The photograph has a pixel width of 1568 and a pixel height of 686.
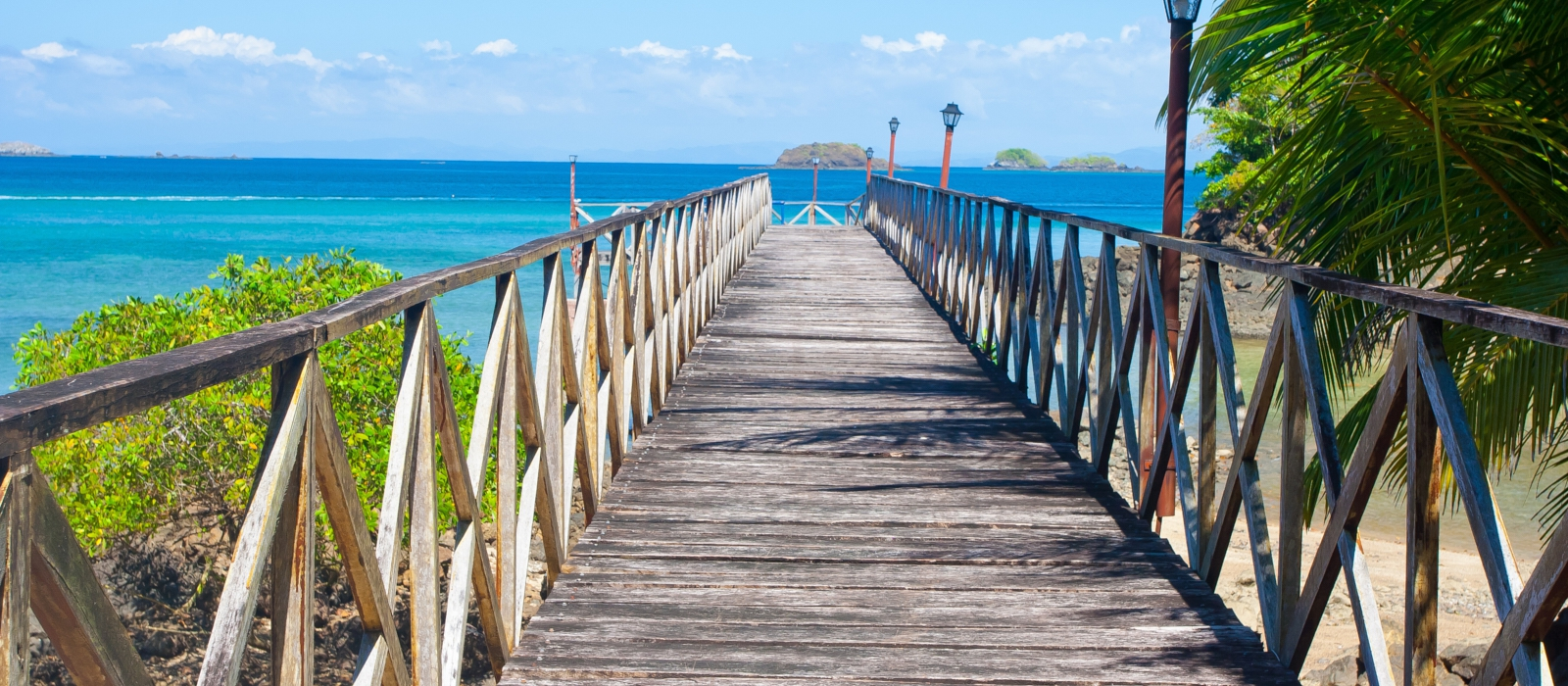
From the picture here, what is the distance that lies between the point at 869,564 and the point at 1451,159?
217 centimetres

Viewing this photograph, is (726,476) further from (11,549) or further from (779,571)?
(11,549)

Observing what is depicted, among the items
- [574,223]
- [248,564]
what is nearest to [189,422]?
[248,564]

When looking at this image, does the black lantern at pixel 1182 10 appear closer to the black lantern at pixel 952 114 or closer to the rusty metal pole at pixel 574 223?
the rusty metal pole at pixel 574 223

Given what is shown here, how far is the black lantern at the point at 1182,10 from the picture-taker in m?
7.61

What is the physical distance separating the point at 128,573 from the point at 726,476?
6417 millimetres

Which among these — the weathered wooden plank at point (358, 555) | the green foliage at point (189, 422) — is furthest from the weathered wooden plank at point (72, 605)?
the green foliage at point (189, 422)

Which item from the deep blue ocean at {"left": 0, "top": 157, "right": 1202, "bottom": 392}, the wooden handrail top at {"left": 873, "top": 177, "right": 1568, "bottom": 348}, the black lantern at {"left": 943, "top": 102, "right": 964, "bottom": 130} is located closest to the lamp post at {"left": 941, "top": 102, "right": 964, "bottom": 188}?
the black lantern at {"left": 943, "top": 102, "right": 964, "bottom": 130}

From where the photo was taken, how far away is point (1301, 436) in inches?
116

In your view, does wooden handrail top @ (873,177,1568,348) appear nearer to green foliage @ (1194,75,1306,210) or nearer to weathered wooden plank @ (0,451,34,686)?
weathered wooden plank @ (0,451,34,686)

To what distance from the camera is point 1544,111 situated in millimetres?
3434

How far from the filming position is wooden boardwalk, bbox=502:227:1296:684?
9.82 ft

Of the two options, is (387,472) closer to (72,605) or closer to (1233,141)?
(72,605)

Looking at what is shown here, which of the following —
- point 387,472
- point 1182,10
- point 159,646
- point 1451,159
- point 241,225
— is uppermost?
point 1182,10

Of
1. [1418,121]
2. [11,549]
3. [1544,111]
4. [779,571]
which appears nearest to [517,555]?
[779,571]
